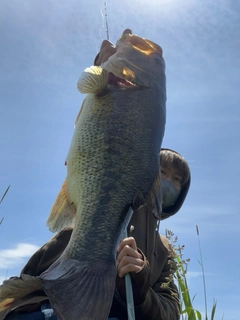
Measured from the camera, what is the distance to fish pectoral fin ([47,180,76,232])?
2.36 meters

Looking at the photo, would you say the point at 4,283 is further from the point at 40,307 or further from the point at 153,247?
the point at 153,247

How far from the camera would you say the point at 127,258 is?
7.90 feet

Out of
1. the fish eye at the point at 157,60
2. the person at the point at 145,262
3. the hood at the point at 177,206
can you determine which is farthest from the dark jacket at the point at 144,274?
the fish eye at the point at 157,60

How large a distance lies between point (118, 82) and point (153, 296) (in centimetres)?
145

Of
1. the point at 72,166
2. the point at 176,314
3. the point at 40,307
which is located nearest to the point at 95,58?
the point at 72,166

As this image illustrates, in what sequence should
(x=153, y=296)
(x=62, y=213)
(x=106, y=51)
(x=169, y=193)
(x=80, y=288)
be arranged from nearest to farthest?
1. (x=80, y=288)
2. (x=62, y=213)
3. (x=153, y=296)
4. (x=106, y=51)
5. (x=169, y=193)

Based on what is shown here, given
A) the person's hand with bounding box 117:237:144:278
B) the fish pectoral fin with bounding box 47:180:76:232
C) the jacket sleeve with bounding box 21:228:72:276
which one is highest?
the fish pectoral fin with bounding box 47:180:76:232

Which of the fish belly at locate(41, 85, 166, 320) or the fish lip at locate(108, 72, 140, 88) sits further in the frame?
the fish lip at locate(108, 72, 140, 88)

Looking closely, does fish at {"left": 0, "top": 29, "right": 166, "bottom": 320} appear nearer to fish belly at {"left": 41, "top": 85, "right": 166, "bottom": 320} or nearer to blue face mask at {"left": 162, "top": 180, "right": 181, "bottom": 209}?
fish belly at {"left": 41, "top": 85, "right": 166, "bottom": 320}

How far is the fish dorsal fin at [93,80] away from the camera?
8.39 feet

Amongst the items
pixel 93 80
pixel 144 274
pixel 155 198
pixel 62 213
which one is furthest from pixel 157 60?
pixel 144 274

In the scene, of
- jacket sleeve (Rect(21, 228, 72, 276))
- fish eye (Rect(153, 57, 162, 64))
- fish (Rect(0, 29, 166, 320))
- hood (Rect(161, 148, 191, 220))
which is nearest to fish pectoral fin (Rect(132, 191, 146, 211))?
fish (Rect(0, 29, 166, 320))

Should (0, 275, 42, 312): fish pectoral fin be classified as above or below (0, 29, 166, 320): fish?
below

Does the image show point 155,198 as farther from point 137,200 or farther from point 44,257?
point 44,257
